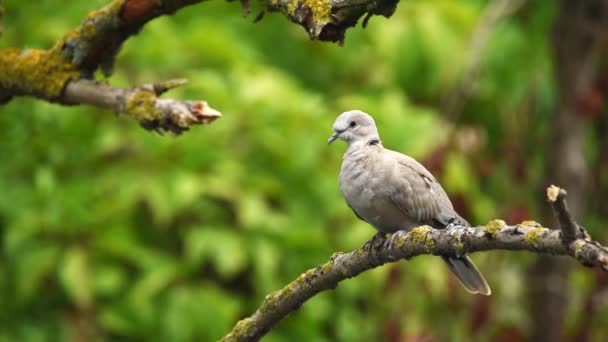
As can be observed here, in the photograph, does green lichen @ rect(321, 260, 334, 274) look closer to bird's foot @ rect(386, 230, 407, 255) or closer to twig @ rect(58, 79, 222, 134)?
bird's foot @ rect(386, 230, 407, 255)

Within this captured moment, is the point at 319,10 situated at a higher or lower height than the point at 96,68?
lower

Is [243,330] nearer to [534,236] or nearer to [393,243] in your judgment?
[393,243]

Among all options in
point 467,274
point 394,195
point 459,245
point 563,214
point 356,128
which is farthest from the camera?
point 356,128

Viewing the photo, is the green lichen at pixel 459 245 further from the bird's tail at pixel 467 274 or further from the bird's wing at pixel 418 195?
the bird's wing at pixel 418 195

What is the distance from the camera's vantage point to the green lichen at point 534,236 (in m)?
2.37

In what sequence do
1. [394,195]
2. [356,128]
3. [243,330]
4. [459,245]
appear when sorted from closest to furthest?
[459,245]
[243,330]
[394,195]
[356,128]

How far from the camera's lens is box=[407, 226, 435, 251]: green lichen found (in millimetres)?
2838

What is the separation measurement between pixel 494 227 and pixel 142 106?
1572mm

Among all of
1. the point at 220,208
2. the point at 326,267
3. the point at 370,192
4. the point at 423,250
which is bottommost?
the point at 423,250

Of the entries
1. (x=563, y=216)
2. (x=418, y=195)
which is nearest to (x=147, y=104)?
(x=418, y=195)

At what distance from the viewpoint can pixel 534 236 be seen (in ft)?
7.80

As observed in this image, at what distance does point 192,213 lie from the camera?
24.1ft

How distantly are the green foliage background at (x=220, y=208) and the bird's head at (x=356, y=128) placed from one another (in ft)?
7.58

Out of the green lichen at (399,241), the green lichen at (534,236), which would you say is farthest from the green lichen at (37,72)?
the green lichen at (534,236)
